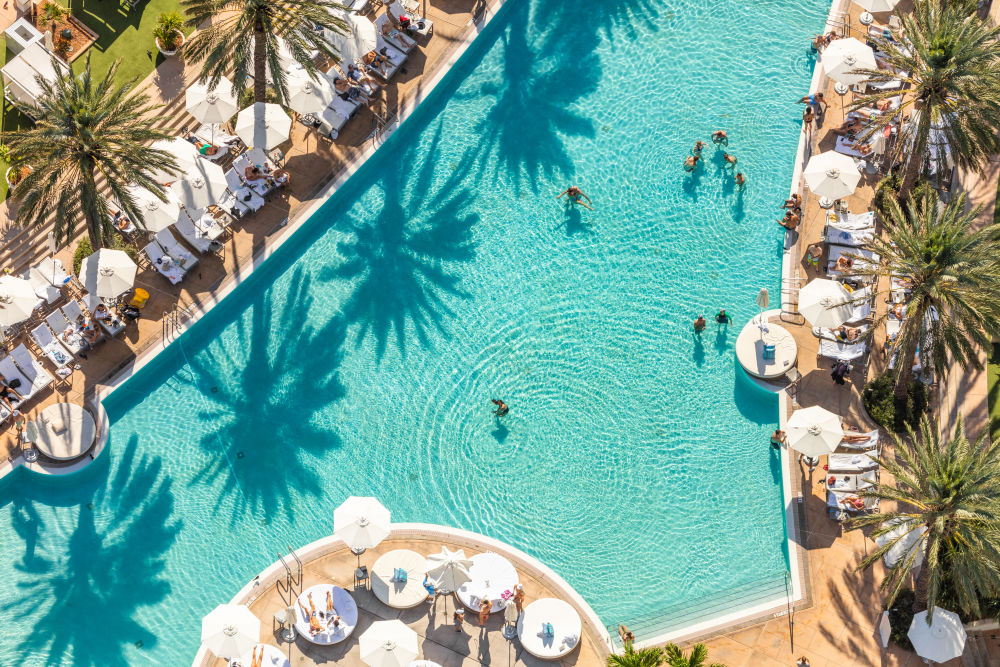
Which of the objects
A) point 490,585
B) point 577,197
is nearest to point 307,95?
point 577,197

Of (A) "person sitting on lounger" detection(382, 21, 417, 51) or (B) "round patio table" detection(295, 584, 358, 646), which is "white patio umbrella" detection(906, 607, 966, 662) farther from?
(A) "person sitting on lounger" detection(382, 21, 417, 51)

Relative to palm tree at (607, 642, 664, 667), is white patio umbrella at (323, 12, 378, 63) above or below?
above

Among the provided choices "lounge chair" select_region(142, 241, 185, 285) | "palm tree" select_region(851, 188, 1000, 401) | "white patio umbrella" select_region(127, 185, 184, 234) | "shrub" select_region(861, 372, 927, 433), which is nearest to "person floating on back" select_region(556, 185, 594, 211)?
"palm tree" select_region(851, 188, 1000, 401)

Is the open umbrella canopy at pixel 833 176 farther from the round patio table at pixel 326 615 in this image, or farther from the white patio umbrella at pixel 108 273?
the white patio umbrella at pixel 108 273

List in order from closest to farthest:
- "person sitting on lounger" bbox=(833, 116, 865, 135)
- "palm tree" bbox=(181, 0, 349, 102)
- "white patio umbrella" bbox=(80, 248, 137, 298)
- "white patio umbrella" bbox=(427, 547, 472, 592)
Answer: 1. "white patio umbrella" bbox=(427, 547, 472, 592)
2. "white patio umbrella" bbox=(80, 248, 137, 298)
3. "palm tree" bbox=(181, 0, 349, 102)
4. "person sitting on lounger" bbox=(833, 116, 865, 135)

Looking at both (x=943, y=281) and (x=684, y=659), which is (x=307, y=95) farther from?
(x=684, y=659)

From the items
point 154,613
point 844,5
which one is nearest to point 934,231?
point 844,5

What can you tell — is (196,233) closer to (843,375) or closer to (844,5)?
(843,375)
